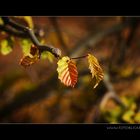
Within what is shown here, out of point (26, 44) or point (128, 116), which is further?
point (128, 116)

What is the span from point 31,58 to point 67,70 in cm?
15

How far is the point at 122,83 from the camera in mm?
3168

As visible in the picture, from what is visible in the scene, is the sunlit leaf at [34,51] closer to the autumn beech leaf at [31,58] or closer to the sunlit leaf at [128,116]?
the autumn beech leaf at [31,58]

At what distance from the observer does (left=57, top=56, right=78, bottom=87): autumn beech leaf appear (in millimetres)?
1424

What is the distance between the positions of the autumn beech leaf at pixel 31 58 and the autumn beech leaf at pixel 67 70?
0.10 metres

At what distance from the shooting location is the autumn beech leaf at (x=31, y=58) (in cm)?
144

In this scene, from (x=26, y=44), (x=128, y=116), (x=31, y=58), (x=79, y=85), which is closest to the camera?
(x=31, y=58)

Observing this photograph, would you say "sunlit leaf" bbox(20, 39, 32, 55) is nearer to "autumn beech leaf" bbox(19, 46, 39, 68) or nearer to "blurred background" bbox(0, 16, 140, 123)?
"autumn beech leaf" bbox(19, 46, 39, 68)

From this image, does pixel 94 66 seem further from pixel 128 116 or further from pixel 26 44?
pixel 128 116

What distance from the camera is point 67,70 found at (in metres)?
1.47

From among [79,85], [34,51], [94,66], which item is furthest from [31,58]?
[79,85]

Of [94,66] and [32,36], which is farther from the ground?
[32,36]

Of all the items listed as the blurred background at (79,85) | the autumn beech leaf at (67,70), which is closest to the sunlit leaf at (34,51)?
the autumn beech leaf at (67,70)
